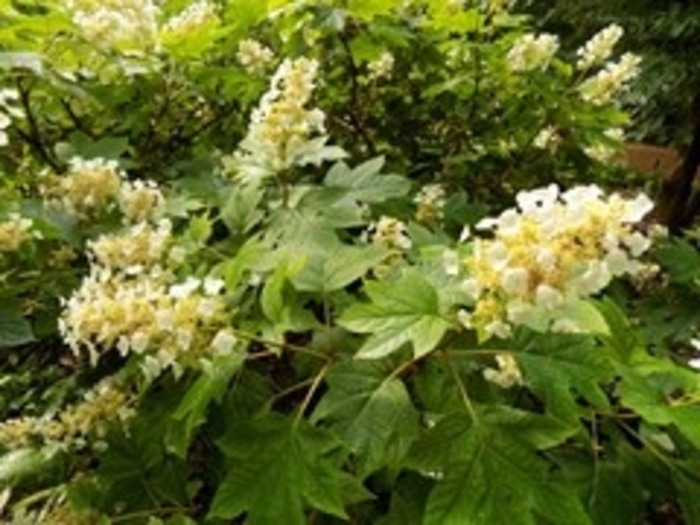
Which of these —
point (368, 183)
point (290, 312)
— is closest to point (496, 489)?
point (290, 312)

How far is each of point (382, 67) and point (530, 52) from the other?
0.47 metres

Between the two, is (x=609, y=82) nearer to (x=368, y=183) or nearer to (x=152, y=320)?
(x=368, y=183)

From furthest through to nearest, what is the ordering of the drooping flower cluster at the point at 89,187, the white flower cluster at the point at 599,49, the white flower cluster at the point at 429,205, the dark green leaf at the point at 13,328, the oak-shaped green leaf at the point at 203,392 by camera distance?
the white flower cluster at the point at 599,49
the white flower cluster at the point at 429,205
the drooping flower cluster at the point at 89,187
the dark green leaf at the point at 13,328
the oak-shaped green leaf at the point at 203,392

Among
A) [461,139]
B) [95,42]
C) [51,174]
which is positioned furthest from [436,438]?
[461,139]

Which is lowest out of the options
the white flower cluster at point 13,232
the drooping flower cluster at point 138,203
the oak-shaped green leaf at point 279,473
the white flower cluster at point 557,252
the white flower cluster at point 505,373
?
the oak-shaped green leaf at point 279,473

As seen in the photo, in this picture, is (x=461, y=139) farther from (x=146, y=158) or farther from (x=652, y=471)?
(x=652, y=471)

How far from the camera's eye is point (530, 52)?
279cm

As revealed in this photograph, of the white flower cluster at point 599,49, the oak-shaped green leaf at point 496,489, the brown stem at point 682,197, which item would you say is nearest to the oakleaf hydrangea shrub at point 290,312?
the oak-shaped green leaf at point 496,489

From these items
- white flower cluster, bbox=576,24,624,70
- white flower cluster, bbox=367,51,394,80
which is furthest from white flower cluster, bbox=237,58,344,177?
white flower cluster, bbox=576,24,624,70

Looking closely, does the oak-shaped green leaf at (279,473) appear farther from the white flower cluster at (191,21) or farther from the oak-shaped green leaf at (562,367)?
the white flower cluster at (191,21)

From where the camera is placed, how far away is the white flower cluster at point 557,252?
3.69 ft

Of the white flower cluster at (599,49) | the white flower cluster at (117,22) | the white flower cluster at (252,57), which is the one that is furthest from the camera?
the white flower cluster at (599,49)

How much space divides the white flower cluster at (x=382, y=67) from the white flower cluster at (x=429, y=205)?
0.62 m

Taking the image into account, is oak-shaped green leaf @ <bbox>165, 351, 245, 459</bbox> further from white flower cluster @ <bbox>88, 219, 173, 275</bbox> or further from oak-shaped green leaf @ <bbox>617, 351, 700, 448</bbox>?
oak-shaped green leaf @ <bbox>617, 351, 700, 448</bbox>
